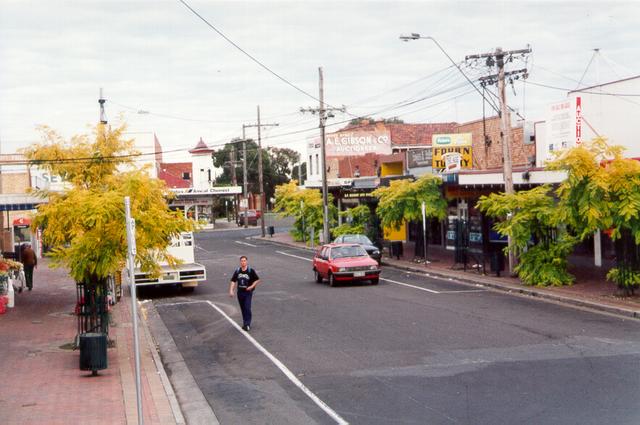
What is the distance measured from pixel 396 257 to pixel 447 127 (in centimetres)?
3714

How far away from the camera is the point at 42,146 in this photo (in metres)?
25.8

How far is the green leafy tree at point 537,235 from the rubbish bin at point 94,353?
1551cm

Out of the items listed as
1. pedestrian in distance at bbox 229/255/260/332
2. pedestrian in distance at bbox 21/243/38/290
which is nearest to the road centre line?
pedestrian in distance at bbox 229/255/260/332

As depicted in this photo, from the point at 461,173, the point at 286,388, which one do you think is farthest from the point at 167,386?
the point at 461,173

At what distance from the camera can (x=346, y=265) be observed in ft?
94.3

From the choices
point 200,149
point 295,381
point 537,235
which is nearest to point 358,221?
point 537,235

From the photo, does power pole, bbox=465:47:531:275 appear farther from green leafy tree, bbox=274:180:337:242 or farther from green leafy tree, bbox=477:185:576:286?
green leafy tree, bbox=274:180:337:242

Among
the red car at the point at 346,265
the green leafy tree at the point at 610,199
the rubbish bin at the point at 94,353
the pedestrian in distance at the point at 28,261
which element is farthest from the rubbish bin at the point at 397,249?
the rubbish bin at the point at 94,353

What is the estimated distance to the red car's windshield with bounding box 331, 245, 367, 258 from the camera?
97.6 feet

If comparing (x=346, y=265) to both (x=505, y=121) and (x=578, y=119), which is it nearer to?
(x=505, y=121)

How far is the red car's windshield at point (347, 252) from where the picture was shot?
29.8m

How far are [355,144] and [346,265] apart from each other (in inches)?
1149

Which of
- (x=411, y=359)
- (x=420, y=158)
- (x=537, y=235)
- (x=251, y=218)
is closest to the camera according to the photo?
(x=411, y=359)

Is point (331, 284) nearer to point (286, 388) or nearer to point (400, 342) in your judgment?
point (400, 342)
